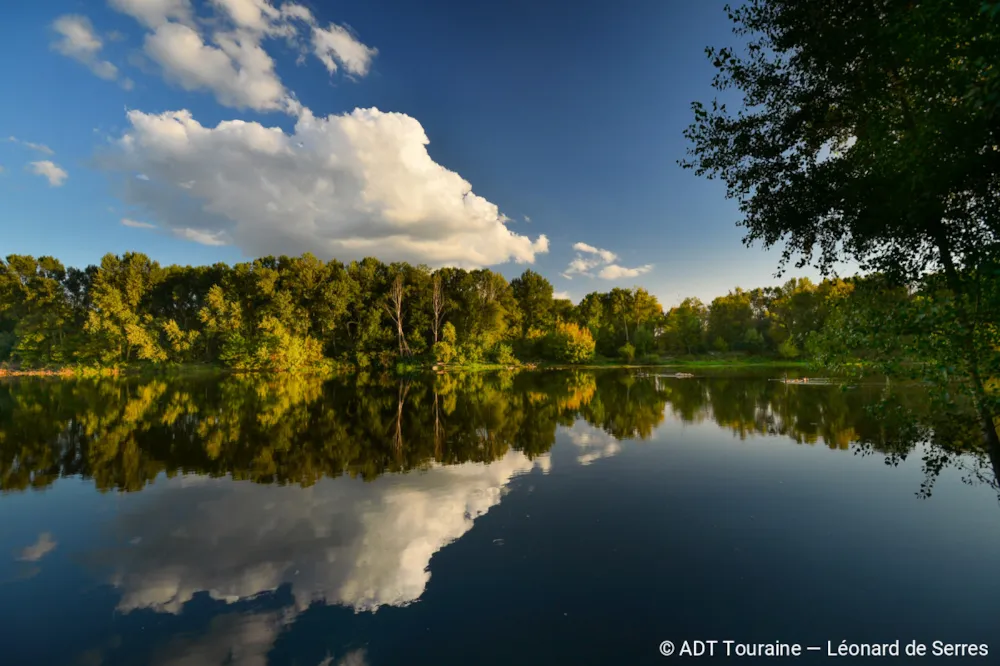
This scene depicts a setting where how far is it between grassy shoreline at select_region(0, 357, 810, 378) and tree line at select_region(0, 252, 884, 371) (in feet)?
6.34

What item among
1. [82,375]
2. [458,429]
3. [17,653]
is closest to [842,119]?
[17,653]

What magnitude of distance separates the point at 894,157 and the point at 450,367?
76.7m

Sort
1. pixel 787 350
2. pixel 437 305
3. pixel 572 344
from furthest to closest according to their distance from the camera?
1. pixel 572 344
2. pixel 787 350
3. pixel 437 305

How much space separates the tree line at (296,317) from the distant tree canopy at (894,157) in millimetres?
73162

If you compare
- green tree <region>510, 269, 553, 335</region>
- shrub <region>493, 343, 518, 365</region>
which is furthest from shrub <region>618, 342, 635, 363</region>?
shrub <region>493, 343, 518, 365</region>

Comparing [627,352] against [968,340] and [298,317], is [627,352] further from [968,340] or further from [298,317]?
[968,340]

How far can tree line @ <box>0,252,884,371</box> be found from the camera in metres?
74.1

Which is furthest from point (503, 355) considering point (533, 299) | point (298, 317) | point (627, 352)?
point (298, 317)

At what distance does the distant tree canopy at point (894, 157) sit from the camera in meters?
6.84

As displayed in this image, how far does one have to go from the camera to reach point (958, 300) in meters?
7.20

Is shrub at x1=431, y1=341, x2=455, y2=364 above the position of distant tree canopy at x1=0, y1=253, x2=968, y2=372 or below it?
below

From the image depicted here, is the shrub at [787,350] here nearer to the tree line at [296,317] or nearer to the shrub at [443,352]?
the tree line at [296,317]

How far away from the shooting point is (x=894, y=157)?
296 inches

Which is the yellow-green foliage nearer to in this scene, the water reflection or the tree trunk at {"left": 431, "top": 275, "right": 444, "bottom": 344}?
the tree trunk at {"left": 431, "top": 275, "right": 444, "bottom": 344}
